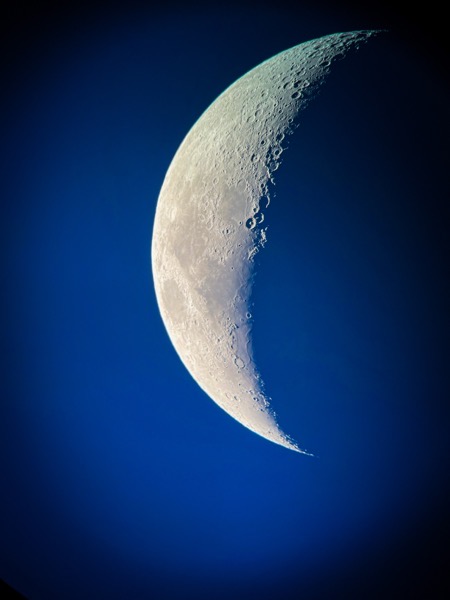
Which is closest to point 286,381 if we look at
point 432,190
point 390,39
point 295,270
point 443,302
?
point 295,270

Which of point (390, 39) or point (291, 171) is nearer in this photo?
point (291, 171)

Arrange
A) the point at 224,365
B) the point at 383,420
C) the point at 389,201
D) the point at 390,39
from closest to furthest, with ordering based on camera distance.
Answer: the point at 389,201 → the point at 383,420 → the point at 390,39 → the point at 224,365

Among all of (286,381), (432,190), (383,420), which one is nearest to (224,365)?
(286,381)

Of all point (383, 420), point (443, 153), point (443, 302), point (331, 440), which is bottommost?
point (331, 440)

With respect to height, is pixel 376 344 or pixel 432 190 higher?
pixel 432 190

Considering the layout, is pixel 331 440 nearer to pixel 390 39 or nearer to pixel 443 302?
pixel 443 302

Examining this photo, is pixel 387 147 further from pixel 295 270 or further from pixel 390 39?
pixel 390 39

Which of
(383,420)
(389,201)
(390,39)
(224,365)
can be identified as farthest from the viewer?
(224,365)
